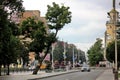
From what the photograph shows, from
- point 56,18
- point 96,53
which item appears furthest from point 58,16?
point 96,53

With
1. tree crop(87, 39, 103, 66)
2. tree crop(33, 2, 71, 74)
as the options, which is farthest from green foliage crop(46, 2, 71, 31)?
tree crop(87, 39, 103, 66)

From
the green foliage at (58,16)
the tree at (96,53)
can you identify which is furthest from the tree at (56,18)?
the tree at (96,53)

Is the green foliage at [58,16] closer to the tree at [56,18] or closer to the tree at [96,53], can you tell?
the tree at [56,18]

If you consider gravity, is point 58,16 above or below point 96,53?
above

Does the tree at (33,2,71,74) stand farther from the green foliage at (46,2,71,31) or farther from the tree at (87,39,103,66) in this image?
the tree at (87,39,103,66)

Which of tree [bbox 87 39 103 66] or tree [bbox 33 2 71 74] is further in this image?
tree [bbox 87 39 103 66]

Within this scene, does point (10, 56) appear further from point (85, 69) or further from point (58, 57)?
point (58, 57)

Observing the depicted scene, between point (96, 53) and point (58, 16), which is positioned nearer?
point (58, 16)

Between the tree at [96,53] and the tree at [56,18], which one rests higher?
the tree at [56,18]

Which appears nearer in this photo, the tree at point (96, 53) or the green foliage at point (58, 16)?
the green foliage at point (58, 16)

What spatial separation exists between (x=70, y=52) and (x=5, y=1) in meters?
163

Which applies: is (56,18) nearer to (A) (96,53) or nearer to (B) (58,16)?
(B) (58,16)

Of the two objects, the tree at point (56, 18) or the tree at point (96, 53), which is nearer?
Answer: the tree at point (56, 18)

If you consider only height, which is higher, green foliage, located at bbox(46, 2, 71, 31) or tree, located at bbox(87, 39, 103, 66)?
green foliage, located at bbox(46, 2, 71, 31)
